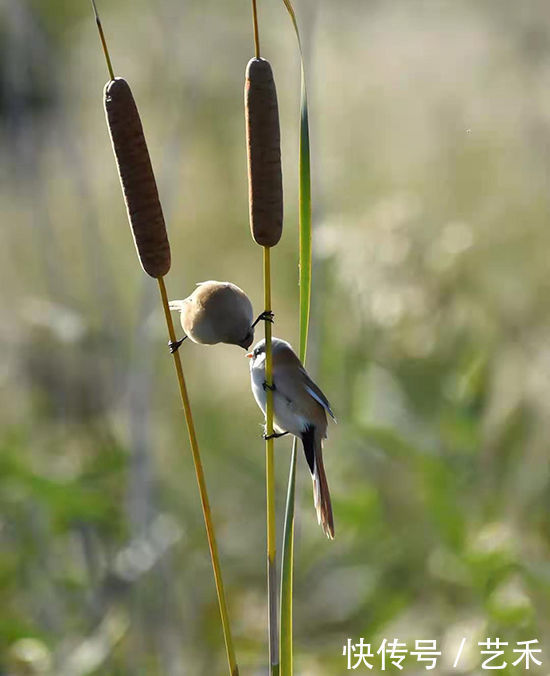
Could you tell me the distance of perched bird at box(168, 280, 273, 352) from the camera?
543mm

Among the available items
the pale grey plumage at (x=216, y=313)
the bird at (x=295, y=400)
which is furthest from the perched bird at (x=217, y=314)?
the bird at (x=295, y=400)

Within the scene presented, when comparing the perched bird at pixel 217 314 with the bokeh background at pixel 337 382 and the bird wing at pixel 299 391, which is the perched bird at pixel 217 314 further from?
the bokeh background at pixel 337 382

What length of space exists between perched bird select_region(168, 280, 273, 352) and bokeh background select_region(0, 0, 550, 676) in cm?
71

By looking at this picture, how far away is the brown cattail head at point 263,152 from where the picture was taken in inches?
18.9

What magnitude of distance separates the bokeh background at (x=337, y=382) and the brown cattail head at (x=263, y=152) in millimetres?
754

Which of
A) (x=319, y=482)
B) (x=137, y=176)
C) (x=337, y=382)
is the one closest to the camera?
(x=137, y=176)

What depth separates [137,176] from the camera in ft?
1.53

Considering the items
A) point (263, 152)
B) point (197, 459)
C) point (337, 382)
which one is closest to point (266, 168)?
point (263, 152)

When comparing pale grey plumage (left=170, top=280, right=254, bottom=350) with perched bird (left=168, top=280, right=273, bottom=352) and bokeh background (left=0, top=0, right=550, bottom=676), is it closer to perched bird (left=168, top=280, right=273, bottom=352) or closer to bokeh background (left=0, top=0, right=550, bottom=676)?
perched bird (left=168, top=280, right=273, bottom=352)

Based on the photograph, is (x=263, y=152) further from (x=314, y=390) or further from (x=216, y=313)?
(x=314, y=390)

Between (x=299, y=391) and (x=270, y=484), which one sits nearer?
(x=270, y=484)

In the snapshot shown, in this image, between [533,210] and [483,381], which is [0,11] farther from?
[483,381]

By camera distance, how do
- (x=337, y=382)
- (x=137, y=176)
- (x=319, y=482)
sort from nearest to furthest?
(x=137, y=176)
(x=319, y=482)
(x=337, y=382)

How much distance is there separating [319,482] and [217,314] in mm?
155
